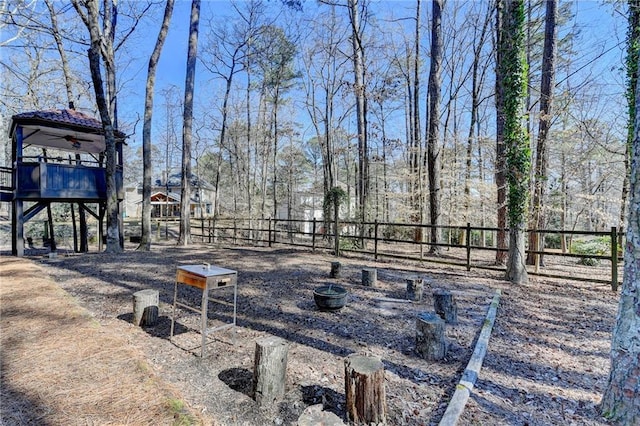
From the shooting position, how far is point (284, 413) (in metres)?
2.30

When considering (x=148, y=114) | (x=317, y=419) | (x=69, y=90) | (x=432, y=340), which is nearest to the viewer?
(x=317, y=419)

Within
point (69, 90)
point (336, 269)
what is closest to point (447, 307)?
point (336, 269)

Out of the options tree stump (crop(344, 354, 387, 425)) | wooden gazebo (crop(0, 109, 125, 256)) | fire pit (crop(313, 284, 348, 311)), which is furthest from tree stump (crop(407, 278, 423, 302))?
wooden gazebo (crop(0, 109, 125, 256))

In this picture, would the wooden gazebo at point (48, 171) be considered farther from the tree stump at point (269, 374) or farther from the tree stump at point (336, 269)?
the tree stump at point (269, 374)

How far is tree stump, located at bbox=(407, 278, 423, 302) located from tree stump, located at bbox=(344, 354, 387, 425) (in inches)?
118

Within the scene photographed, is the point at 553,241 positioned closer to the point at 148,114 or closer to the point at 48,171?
the point at 148,114

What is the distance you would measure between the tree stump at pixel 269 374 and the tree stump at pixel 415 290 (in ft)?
10.4

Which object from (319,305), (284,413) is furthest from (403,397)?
(319,305)

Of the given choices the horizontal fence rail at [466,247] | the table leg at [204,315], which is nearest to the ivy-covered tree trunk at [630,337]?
the table leg at [204,315]

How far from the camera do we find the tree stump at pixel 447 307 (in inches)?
163

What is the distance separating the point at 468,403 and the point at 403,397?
0.51m

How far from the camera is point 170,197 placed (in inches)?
1223

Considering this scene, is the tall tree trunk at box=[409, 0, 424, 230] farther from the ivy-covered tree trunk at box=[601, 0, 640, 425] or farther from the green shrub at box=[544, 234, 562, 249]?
the ivy-covered tree trunk at box=[601, 0, 640, 425]

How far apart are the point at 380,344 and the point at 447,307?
1287mm
